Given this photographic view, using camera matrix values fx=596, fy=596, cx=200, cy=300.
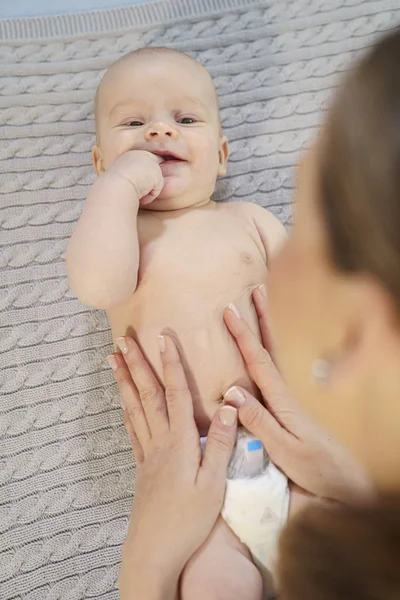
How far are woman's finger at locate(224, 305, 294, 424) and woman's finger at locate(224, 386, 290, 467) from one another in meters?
0.03

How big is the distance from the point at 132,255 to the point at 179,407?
247mm

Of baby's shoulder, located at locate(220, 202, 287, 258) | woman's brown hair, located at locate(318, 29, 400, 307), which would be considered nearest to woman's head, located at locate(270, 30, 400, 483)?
woman's brown hair, located at locate(318, 29, 400, 307)

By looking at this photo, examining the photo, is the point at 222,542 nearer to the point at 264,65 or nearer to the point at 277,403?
the point at 277,403

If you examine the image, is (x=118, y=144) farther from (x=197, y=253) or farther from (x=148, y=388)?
(x=148, y=388)

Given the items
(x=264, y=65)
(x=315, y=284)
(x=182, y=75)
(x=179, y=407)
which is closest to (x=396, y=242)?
(x=315, y=284)

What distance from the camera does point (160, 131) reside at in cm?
103

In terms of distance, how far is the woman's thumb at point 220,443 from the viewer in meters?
0.89

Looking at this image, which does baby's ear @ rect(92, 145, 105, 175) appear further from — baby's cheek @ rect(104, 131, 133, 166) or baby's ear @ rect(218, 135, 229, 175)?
baby's ear @ rect(218, 135, 229, 175)

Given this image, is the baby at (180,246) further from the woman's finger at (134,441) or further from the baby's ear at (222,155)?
the woman's finger at (134,441)

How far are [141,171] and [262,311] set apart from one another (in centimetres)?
30

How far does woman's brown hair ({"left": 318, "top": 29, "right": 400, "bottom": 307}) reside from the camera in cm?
41

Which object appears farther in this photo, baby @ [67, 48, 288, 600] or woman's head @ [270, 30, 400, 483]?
baby @ [67, 48, 288, 600]

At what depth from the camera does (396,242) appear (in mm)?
415

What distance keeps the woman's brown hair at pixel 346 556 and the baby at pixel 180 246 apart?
22 cm
